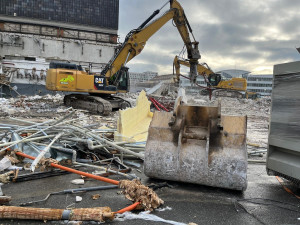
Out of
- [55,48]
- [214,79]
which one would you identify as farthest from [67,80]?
[55,48]

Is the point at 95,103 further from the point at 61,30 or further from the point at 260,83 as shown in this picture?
the point at 260,83

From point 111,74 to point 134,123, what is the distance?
6.80 meters

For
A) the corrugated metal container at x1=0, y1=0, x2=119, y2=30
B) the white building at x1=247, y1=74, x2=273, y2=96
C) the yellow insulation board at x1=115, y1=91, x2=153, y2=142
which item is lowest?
the yellow insulation board at x1=115, y1=91, x2=153, y2=142

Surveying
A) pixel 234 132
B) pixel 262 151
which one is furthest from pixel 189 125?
pixel 262 151

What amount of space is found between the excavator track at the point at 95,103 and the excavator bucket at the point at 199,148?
343 inches

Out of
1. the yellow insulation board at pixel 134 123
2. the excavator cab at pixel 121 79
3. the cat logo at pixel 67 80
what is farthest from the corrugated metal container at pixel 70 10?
the yellow insulation board at pixel 134 123

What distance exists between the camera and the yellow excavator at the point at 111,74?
483 inches

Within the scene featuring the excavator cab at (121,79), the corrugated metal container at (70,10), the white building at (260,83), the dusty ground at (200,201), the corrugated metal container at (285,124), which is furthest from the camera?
the white building at (260,83)

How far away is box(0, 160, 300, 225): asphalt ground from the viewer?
8.46ft

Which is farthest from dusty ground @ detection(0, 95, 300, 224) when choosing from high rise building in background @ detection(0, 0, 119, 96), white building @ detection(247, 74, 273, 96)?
white building @ detection(247, 74, 273, 96)

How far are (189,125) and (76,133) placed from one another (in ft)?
7.90

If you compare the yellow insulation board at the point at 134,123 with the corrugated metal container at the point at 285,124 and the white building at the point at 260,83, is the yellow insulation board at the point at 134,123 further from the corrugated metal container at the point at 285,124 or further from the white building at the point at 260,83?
the white building at the point at 260,83

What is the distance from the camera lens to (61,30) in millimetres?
39812

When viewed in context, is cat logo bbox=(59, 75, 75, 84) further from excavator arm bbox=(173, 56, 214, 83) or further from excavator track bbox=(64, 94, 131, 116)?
excavator arm bbox=(173, 56, 214, 83)
